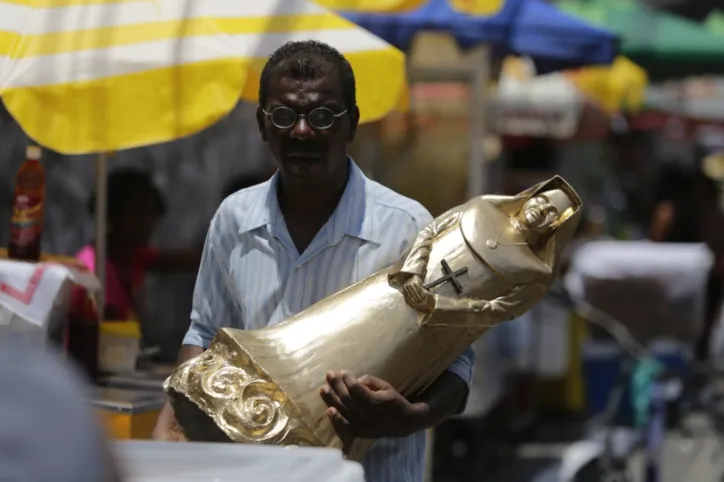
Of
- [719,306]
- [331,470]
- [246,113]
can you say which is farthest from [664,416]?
[331,470]

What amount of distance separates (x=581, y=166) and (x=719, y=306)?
11146 millimetres

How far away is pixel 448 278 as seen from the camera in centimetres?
→ 285

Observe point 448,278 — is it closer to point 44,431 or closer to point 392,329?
point 392,329

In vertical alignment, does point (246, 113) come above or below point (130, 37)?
below

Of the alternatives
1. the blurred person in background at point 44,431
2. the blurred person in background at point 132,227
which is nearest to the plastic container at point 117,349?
the blurred person in background at point 132,227

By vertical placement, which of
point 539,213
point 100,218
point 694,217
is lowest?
point 694,217

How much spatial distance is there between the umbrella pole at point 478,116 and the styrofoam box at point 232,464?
6.29 m

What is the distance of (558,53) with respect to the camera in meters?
8.56

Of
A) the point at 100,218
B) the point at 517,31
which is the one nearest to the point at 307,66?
the point at 100,218

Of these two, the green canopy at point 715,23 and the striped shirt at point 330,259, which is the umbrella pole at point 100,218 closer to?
the striped shirt at point 330,259

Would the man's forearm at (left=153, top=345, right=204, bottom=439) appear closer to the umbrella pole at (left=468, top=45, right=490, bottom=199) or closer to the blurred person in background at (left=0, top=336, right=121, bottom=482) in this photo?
the blurred person in background at (left=0, top=336, right=121, bottom=482)

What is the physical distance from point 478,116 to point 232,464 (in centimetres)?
658

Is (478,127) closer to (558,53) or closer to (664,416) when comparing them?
(558,53)

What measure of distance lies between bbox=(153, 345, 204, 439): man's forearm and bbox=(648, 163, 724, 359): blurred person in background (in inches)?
254
